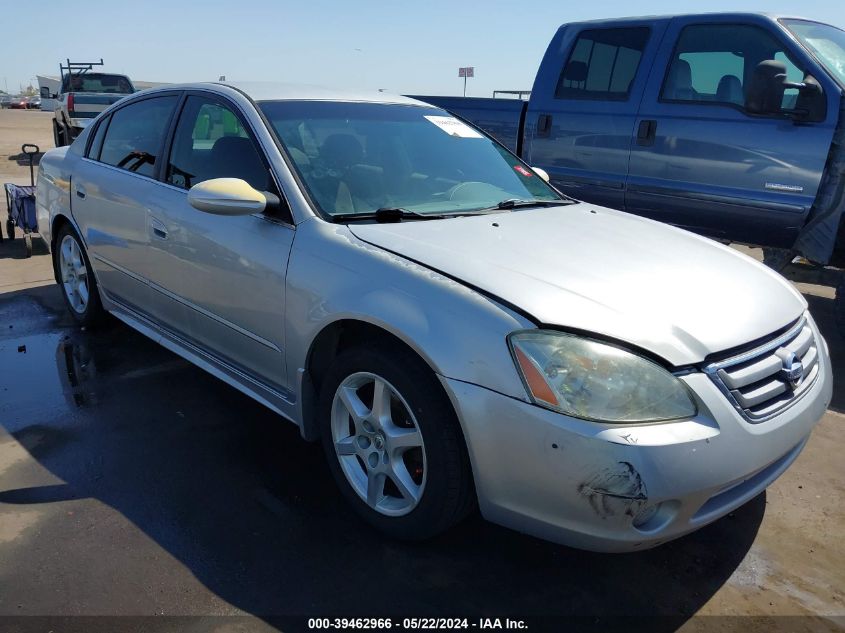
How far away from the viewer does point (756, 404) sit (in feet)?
7.09

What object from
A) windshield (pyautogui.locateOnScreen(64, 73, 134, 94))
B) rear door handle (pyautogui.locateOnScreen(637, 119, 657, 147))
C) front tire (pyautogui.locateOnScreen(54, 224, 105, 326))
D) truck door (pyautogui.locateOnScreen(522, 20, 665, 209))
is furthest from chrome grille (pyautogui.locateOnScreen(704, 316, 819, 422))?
windshield (pyautogui.locateOnScreen(64, 73, 134, 94))

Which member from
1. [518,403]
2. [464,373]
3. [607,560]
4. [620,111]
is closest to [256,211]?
[464,373]

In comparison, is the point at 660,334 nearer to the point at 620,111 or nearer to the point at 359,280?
the point at 359,280

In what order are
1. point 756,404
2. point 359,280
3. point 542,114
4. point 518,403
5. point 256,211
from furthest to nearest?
point 542,114
point 256,211
point 359,280
point 756,404
point 518,403

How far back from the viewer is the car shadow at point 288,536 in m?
2.28

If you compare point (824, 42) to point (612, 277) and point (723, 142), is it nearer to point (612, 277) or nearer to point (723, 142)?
point (723, 142)

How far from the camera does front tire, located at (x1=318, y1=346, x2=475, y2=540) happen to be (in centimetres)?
223

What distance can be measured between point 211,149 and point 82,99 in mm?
13056

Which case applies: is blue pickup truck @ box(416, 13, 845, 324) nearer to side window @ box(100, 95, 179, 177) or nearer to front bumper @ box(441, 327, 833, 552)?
side window @ box(100, 95, 179, 177)

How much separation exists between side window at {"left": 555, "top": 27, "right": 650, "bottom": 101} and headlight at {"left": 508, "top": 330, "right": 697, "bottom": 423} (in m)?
3.85

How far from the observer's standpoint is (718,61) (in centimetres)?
503

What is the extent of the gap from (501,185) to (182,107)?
174 cm

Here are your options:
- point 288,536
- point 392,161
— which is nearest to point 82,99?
point 392,161

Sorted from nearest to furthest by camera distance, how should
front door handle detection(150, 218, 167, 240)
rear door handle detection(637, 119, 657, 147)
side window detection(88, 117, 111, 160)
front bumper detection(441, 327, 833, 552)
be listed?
front bumper detection(441, 327, 833, 552)
front door handle detection(150, 218, 167, 240)
side window detection(88, 117, 111, 160)
rear door handle detection(637, 119, 657, 147)
